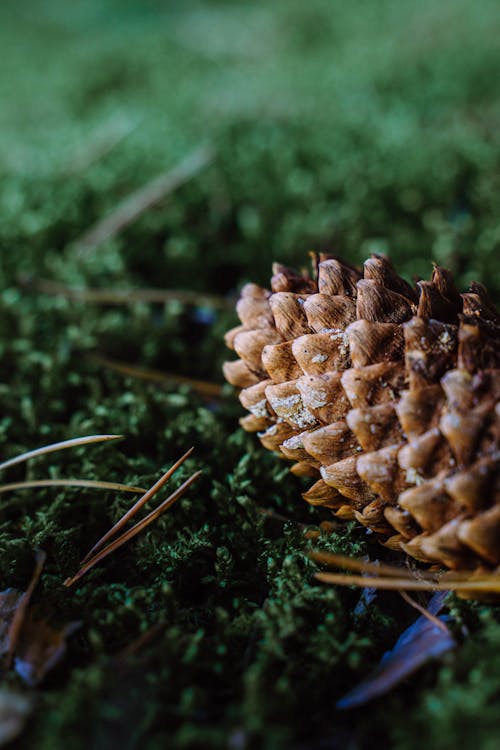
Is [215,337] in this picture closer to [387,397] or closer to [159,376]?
[159,376]

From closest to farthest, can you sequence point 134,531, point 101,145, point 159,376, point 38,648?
point 38,648 → point 134,531 → point 159,376 → point 101,145

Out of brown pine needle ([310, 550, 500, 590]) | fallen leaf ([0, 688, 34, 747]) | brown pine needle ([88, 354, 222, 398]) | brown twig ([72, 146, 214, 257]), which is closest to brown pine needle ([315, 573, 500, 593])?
brown pine needle ([310, 550, 500, 590])

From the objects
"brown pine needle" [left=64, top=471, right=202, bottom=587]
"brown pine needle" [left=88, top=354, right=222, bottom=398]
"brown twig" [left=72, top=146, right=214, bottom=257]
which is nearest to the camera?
"brown pine needle" [left=64, top=471, right=202, bottom=587]

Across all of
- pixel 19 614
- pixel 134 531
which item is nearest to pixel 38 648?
pixel 19 614

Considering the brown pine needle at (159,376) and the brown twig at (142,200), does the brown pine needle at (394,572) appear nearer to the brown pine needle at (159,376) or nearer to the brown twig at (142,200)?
the brown pine needle at (159,376)

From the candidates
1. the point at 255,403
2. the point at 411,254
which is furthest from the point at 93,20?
the point at 255,403

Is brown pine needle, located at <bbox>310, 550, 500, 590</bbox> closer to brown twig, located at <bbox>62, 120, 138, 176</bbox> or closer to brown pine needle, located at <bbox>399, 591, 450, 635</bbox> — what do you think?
brown pine needle, located at <bbox>399, 591, 450, 635</bbox>
